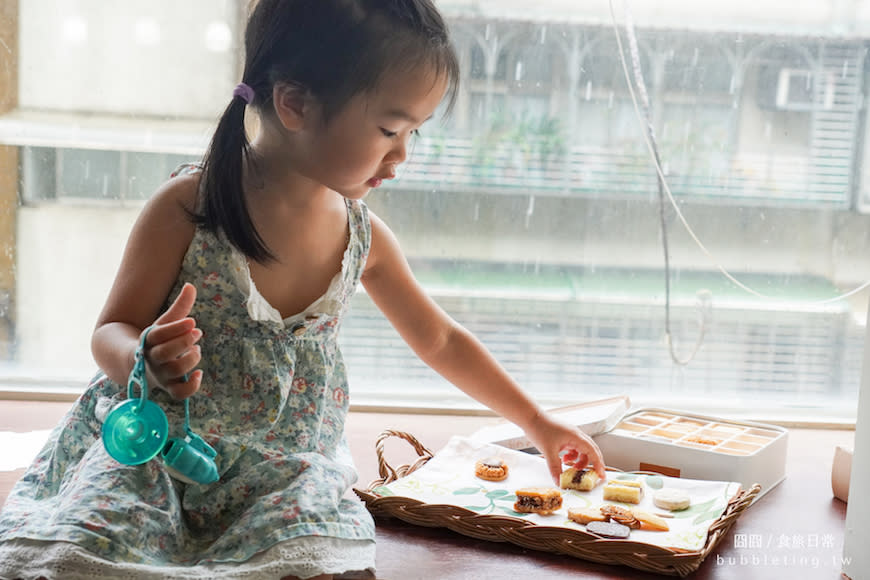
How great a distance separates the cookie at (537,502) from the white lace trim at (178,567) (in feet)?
0.79

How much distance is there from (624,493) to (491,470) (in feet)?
0.53

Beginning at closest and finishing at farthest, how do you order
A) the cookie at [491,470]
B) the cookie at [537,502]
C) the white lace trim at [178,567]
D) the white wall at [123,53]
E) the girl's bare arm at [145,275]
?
the white lace trim at [178,567]
the girl's bare arm at [145,275]
the cookie at [537,502]
the cookie at [491,470]
the white wall at [123,53]

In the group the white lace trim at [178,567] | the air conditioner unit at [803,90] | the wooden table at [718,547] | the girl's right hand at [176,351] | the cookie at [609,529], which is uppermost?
the air conditioner unit at [803,90]

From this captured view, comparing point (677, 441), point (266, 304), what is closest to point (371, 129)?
point (266, 304)

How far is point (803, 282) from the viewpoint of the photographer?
158 centimetres

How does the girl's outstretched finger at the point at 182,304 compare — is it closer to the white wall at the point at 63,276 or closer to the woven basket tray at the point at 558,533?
the woven basket tray at the point at 558,533

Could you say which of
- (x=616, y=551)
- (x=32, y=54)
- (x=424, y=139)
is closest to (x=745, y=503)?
(x=616, y=551)

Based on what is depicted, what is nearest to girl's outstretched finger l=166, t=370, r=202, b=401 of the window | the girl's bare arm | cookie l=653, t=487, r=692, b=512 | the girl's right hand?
the girl's right hand

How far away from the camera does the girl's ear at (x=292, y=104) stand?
92 centimetres

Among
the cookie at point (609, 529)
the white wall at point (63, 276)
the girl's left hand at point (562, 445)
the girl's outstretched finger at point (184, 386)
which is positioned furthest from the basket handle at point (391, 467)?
the white wall at point (63, 276)

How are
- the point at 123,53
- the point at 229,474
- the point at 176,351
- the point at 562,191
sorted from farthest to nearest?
1. the point at 562,191
2. the point at 123,53
3. the point at 229,474
4. the point at 176,351

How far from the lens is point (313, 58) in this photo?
2.96 feet

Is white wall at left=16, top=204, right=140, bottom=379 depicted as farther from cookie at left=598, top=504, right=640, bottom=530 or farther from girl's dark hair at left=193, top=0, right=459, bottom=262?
cookie at left=598, top=504, right=640, bottom=530

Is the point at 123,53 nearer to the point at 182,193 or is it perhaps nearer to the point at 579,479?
the point at 182,193
